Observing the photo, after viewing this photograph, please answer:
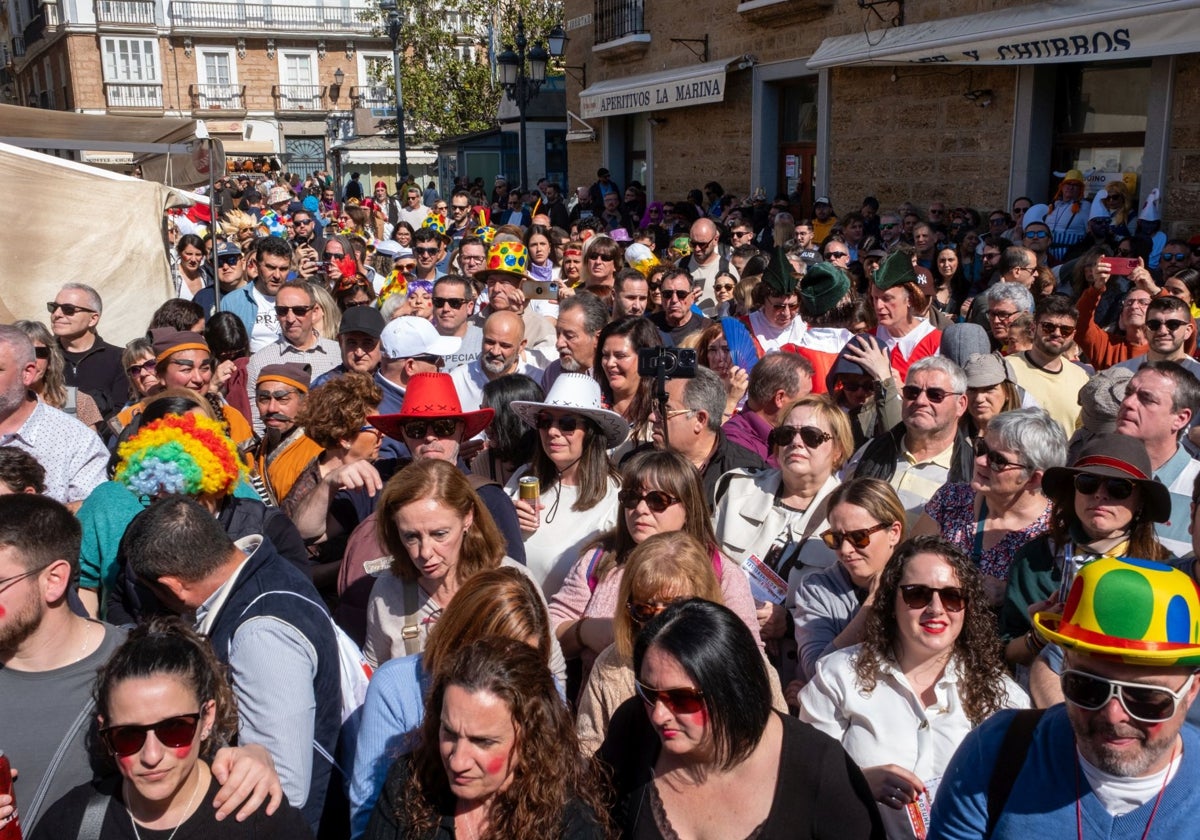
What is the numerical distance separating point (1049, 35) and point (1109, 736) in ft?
32.3

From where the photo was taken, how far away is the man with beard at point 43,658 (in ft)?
9.03

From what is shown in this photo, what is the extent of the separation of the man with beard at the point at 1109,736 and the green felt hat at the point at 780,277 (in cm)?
427

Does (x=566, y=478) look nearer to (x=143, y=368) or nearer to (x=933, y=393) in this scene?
(x=933, y=393)

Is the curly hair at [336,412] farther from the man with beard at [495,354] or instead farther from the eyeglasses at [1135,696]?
the eyeglasses at [1135,696]

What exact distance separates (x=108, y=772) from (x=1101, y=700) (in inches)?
87.9

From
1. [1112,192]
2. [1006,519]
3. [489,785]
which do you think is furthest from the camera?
[1112,192]

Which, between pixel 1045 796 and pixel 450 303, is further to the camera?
pixel 450 303

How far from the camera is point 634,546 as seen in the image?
12.3 ft

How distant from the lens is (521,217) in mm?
16703

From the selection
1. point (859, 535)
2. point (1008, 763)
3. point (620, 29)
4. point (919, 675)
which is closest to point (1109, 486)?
point (859, 535)

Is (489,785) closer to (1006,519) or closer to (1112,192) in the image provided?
(1006,519)

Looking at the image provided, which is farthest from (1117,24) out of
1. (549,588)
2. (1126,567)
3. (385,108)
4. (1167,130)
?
(385,108)

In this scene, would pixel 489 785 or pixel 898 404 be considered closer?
pixel 489 785

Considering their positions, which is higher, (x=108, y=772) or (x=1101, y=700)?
(x=1101, y=700)
